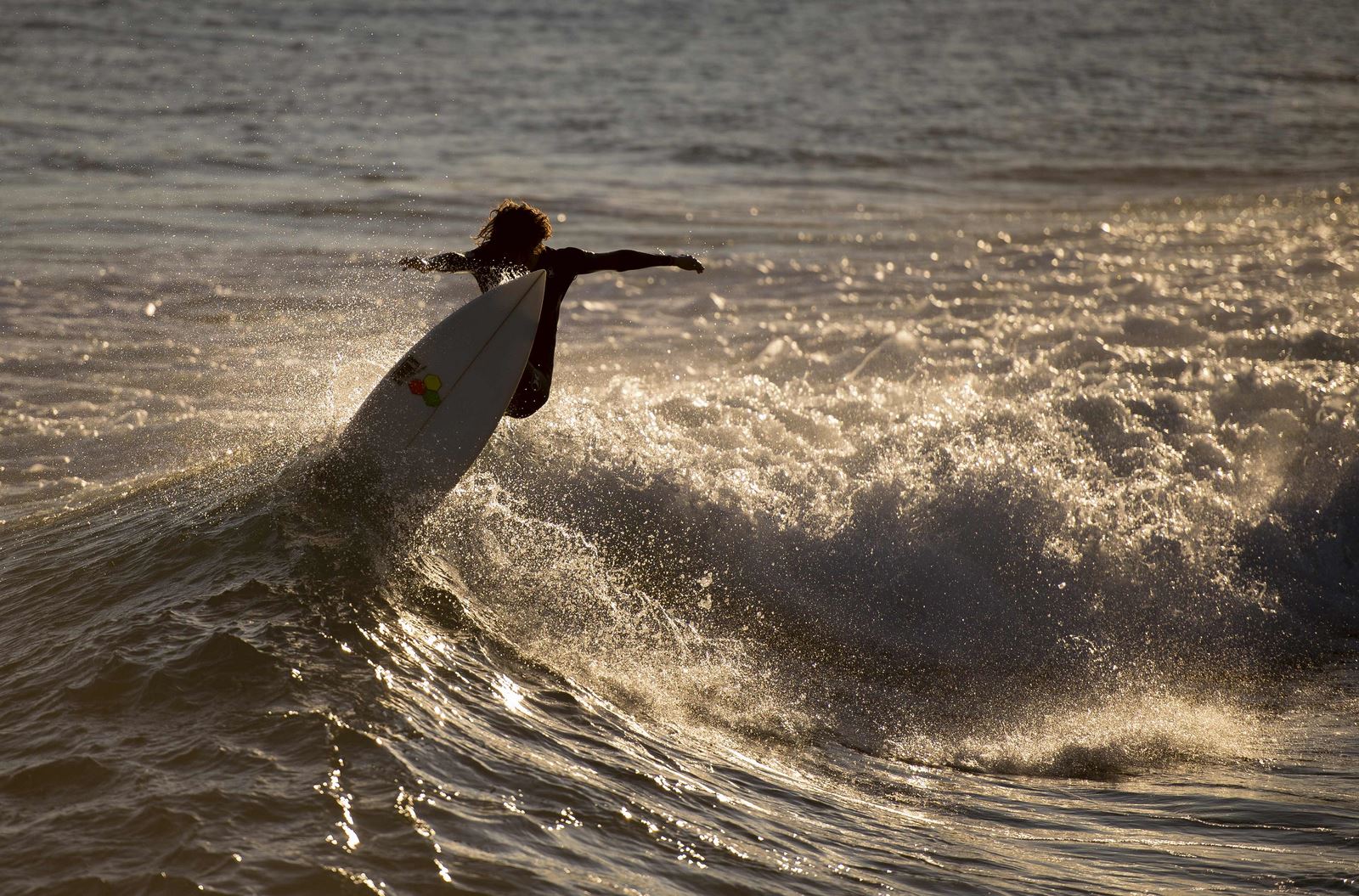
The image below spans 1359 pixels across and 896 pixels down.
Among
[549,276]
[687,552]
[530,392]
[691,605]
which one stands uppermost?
[549,276]

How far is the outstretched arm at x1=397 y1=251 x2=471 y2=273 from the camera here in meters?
6.28

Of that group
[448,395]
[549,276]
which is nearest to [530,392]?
[448,395]

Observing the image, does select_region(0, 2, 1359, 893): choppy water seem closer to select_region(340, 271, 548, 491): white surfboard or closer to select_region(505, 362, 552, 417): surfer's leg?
select_region(340, 271, 548, 491): white surfboard

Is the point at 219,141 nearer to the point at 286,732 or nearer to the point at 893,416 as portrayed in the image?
the point at 893,416

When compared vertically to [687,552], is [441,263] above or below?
above

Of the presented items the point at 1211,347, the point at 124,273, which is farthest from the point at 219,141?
the point at 1211,347

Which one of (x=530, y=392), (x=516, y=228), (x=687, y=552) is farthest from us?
(x=687, y=552)

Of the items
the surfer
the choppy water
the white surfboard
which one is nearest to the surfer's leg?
the surfer

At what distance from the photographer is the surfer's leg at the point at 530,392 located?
672cm

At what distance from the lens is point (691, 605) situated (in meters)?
6.56

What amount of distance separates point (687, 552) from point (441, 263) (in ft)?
6.99

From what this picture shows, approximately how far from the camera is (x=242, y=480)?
6.51 metres

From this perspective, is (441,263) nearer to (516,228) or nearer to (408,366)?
(516,228)

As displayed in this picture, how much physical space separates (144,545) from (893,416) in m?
5.31
